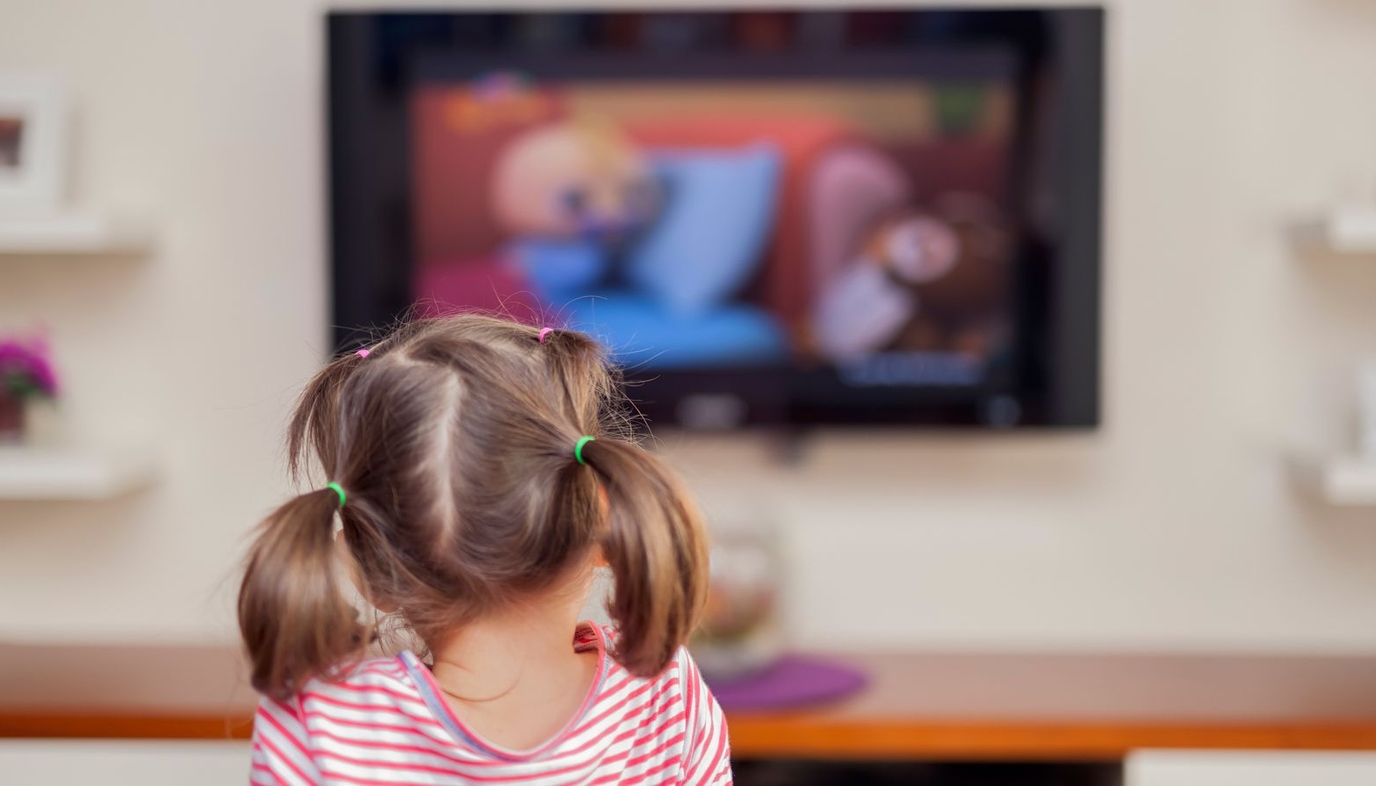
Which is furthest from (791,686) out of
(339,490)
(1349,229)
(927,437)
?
(339,490)

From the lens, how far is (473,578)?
95 centimetres

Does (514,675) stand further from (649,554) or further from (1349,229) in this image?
(1349,229)

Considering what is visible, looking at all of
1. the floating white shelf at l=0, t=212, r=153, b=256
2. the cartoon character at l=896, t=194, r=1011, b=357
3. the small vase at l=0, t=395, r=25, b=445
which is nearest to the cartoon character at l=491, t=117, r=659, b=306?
the cartoon character at l=896, t=194, r=1011, b=357

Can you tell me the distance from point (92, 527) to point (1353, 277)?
2094 mm

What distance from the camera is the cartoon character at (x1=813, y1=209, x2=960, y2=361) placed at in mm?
2193

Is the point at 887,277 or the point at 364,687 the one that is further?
the point at 887,277

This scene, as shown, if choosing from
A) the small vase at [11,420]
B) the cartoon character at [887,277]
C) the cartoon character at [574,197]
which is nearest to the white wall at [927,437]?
the small vase at [11,420]

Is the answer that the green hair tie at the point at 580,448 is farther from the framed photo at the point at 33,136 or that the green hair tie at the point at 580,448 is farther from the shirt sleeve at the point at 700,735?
the framed photo at the point at 33,136

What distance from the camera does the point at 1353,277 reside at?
89.4 inches

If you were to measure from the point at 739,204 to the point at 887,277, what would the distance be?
10.0 inches

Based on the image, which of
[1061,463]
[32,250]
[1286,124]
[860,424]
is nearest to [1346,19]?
[1286,124]

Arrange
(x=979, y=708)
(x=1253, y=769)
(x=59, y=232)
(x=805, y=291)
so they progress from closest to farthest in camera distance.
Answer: (x=1253, y=769) → (x=979, y=708) → (x=59, y=232) → (x=805, y=291)

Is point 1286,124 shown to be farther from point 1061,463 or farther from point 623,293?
point 623,293

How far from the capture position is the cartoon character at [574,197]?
2.21 m
